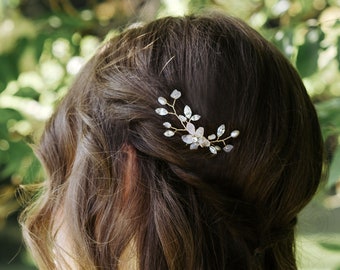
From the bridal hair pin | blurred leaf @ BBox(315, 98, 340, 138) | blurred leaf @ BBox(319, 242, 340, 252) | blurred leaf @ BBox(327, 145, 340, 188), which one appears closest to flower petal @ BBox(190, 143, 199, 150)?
the bridal hair pin

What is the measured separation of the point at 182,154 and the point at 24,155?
663 mm

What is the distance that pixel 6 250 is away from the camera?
3717 mm

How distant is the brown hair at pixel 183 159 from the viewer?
3.17ft

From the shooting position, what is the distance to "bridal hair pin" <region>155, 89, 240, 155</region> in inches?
37.6

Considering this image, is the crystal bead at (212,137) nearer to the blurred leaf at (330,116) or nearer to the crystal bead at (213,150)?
the crystal bead at (213,150)

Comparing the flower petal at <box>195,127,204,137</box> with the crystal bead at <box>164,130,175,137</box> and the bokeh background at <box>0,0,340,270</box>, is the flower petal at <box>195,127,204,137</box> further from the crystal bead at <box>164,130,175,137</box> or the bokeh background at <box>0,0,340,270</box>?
the bokeh background at <box>0,0,340,270</box>

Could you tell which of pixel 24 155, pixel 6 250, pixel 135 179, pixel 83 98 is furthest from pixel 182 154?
pixel 6 250

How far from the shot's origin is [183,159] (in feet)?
3.17

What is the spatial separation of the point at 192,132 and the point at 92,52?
1.93 ft

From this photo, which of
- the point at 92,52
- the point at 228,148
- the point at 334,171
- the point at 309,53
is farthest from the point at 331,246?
the point at 92,52

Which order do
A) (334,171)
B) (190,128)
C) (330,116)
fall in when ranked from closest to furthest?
1. (190,128)
2. (334,171)
3. (330,116)

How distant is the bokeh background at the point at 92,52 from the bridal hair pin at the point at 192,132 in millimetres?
406

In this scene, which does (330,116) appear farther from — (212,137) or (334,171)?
(212,137)

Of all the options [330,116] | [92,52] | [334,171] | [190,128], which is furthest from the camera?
[92,52]
